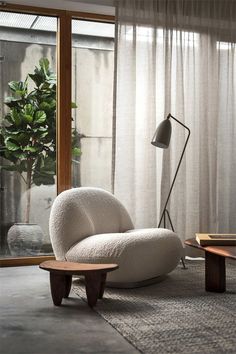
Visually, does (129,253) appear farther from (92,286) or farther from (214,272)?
(214,272)

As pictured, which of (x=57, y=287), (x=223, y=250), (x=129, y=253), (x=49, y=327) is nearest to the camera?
(x=49, y=327)

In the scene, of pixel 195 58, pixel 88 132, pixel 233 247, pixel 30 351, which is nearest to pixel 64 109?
pixel 88 132

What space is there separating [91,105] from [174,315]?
258cm

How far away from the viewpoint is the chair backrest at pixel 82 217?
3822 millimetres

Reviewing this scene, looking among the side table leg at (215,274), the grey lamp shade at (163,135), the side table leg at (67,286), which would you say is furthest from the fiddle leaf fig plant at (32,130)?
the side table leg at (215,274)

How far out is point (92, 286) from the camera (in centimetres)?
318

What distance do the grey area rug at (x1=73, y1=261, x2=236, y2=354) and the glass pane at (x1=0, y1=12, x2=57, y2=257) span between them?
1144 millimetres

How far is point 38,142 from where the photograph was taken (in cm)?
485

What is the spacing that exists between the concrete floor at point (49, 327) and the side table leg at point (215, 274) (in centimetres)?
93

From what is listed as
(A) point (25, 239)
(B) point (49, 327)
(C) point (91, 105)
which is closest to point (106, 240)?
(B) point (49, 327)

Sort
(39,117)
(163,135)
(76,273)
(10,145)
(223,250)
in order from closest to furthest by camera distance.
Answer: (76,273), (223,250), (163,135), (10,145), (39,117)

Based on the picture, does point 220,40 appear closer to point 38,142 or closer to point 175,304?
point 38,142

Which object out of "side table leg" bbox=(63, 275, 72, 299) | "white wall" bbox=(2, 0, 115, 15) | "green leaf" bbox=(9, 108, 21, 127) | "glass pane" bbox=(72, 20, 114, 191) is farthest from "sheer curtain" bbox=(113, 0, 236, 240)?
"side table leg" bbox=(63, 275, 72, 299)

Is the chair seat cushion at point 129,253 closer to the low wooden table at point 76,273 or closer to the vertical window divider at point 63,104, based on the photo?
the low wooden table at point 76,273
